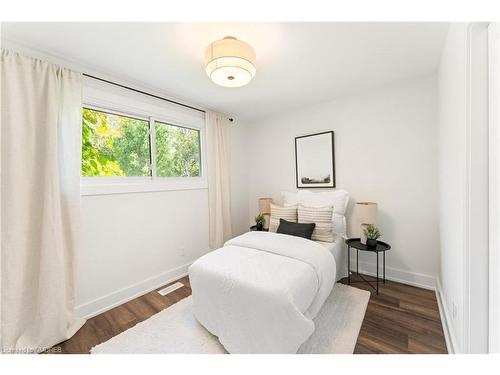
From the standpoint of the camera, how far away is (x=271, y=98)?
9.09 feet

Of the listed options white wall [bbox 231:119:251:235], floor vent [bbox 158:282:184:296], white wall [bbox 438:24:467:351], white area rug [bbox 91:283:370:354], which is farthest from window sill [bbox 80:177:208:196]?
white wall [bbox 438:24:467:351]

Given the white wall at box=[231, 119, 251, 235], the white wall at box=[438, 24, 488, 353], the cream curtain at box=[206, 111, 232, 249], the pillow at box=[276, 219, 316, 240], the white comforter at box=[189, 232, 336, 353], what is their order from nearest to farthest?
the white wall at box=[438, 24, 488, 353]
the white comforter at box=[189, 232, 336, 353]
the pillow at box=[276, 219, 316, 240]
the cream curtain at box=[206, 111, 232, 249]
the white wall at box=[231, 119, 251, 235]

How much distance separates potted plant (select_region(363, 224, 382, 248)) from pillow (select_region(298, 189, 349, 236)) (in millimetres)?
334

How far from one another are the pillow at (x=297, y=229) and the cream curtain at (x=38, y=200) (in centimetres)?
204

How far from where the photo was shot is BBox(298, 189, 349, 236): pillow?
2578mm

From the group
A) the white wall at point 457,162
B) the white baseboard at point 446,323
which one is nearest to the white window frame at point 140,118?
the white wall at point 457,162

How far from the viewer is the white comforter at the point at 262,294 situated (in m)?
1.31

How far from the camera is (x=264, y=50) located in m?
1.72

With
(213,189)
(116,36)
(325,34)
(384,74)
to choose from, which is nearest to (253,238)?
(213,189)

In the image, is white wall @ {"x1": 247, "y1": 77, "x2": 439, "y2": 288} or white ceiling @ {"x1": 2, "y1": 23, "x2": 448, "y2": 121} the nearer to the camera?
white ceiling @ {"x1": 2, "y1": 23, "x2": 448, "y2": 121}

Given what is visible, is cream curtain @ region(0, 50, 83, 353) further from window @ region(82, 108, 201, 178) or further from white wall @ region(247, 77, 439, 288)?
white wall @ region(247, 77, 439, 288)

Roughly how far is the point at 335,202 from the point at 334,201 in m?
0.02

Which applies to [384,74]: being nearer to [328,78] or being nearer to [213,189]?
[328,78]

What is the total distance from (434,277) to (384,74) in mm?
2268
